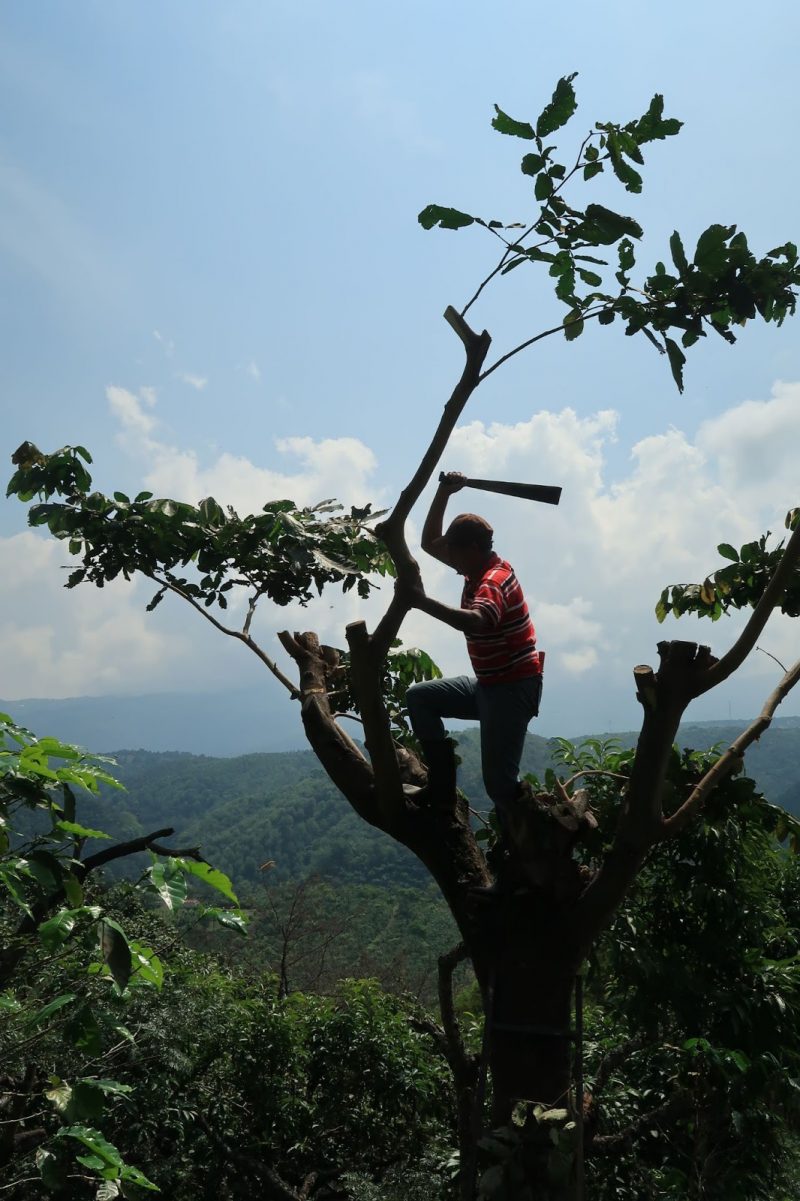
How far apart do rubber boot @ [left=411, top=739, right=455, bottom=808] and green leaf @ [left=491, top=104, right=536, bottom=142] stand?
7.50 ft

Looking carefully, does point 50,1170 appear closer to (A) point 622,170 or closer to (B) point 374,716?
(B) point 374,716

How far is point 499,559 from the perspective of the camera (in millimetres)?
3426

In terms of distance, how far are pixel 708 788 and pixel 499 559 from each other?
1186mm

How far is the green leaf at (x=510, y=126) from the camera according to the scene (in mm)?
2545

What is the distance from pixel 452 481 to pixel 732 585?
6.44 ft

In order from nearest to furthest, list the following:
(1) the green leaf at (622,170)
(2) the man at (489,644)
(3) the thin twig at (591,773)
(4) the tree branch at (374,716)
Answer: (1) the green leaf at (622,170) → (2) the man at (489,644) → (4) the tree branch at (374,716) → (3) the thin twig at (591,773)

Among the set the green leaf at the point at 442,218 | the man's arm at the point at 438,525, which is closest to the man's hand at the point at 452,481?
Result: the man's arm at the point at 438,525

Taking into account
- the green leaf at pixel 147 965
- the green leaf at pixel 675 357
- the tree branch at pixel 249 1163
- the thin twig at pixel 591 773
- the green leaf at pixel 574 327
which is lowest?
the tree branch at pixel 249 1163

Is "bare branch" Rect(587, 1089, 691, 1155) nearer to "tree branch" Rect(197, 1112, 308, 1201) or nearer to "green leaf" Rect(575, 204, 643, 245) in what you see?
"tree branch" Rect(197, 1112, 308, 1201)

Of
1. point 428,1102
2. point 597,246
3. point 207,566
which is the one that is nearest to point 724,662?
point 597,246

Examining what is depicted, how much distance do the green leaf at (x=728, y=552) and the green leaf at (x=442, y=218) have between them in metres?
2.49

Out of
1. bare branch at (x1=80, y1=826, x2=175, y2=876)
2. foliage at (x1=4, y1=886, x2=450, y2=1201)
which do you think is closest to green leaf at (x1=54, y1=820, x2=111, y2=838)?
bare branch at (x1=80, y1=826, x2=175, y2=876)

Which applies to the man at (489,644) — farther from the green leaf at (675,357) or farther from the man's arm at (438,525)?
the green leaf at (675,357)

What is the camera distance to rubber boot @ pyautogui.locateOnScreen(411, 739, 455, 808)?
3627 mm
